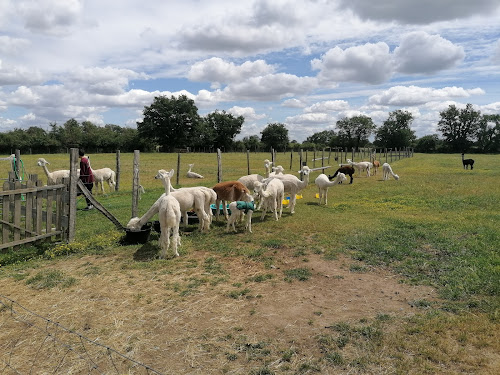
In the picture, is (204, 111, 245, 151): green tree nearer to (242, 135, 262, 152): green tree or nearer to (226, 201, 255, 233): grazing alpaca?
(242, 135, 262, 152): green tree

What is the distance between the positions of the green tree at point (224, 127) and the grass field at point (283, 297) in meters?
81.5

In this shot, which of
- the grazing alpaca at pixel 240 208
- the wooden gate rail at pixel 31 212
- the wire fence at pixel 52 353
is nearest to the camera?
the wire fence at pixel 52 353

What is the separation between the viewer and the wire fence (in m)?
3.92

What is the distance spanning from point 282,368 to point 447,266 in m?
4.56

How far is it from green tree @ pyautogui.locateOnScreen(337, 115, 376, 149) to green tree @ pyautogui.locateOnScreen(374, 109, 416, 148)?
3439mm

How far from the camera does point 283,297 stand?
5.70m

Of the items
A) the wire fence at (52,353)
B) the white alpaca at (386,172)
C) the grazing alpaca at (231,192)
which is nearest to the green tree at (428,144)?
the white alpaca at (386,172)

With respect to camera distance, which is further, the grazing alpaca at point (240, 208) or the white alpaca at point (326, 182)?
the white alpaca at point (326, 182)

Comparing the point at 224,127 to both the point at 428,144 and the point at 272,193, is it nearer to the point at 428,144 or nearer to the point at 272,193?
the point at 428,144

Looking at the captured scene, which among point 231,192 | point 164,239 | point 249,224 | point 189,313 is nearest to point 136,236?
point 164,239

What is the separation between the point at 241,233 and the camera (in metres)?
9.73

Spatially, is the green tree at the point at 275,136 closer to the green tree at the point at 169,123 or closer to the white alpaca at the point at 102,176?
the green tree at the point at 169,123

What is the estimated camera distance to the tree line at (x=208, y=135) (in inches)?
3031

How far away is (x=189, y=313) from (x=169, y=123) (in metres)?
75.9
